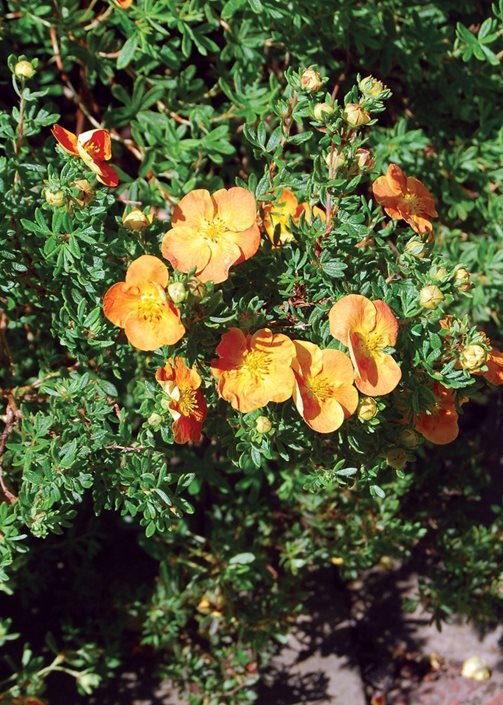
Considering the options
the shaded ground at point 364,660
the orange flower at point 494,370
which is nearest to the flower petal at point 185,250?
the orange flower at point 494,370

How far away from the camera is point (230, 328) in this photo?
1472 millimetres

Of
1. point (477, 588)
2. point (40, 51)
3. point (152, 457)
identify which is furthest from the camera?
point (477, 588)

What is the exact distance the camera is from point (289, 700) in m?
2.74

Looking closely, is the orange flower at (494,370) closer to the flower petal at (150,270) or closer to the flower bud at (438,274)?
the flower bud at (438,274)

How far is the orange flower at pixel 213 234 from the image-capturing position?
1435 millimetres

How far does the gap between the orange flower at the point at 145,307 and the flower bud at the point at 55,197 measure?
0.60 feet

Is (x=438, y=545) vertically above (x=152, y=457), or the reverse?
(x=152, y=457)

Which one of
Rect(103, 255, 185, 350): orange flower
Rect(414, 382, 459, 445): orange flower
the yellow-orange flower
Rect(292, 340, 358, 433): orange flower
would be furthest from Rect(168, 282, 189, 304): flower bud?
Rect(414, 382, 459, 445): orange flower

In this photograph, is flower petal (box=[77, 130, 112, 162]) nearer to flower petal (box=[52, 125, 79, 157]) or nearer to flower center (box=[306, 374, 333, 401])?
flower petal (box=[52, 125, 79, 157])

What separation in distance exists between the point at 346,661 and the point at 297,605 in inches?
Answer: 15.2

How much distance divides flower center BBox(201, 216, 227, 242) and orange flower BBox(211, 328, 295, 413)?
170mm

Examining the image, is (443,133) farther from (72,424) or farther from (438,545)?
(72,424)

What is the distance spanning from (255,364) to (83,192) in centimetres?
44

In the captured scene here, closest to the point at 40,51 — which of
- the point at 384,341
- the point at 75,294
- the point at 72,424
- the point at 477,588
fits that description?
the point at 75,294
